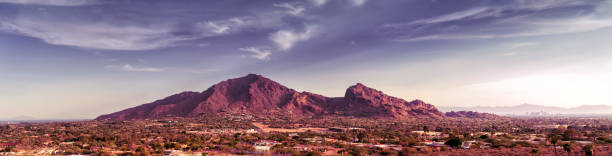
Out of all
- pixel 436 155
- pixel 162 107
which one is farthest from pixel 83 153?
pixel 162 107

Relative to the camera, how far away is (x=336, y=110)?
169750mm

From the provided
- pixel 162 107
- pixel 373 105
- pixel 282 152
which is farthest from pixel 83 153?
pixel 373 105

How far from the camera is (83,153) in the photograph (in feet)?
115

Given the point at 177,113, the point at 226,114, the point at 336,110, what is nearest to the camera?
the point at 226,114

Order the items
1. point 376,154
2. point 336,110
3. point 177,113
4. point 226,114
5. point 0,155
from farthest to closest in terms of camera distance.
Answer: point 336,110 → point 177,113 → point 226,114 → point 376,154 → point 0,155

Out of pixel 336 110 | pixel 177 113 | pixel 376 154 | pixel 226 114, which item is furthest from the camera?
pixel 336 110

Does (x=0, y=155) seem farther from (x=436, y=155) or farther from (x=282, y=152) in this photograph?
(x=436, y=155)

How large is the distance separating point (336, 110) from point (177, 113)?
263 feet

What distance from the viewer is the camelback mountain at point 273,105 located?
157 meters

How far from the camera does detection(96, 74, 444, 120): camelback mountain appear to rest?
157 meters

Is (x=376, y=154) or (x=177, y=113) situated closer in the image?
(x=376, y=154)

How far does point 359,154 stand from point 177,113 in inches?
5441

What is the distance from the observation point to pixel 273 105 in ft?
577

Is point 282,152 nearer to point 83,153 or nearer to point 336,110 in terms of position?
point 83,153
